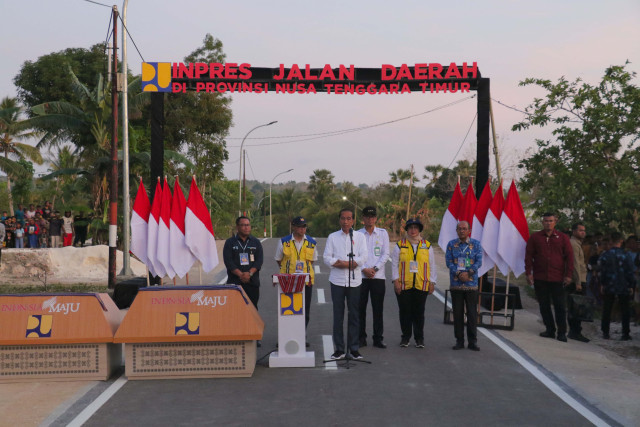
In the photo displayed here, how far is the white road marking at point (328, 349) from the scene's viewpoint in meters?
9.23

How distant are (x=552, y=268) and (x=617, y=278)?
3.95 feet

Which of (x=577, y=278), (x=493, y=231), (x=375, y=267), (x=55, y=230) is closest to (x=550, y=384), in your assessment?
(x=375, y=267)

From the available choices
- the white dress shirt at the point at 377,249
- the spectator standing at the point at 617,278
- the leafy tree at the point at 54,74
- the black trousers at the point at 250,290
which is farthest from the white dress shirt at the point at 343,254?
the leafy tree at the point at 54,74

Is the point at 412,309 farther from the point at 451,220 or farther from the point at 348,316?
the point at 451,220

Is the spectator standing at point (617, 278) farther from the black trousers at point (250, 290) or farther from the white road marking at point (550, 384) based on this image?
the black trousers at point (250, 290)

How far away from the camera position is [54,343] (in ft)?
28.0

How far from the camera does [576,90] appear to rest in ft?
61.2

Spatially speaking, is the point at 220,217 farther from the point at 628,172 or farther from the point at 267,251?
the point at 628,172

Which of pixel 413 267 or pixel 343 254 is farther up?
pixel 343 254

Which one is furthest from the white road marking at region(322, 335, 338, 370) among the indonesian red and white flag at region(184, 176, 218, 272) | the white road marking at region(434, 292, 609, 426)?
the white road marking at region(434, 292, 609, 426)

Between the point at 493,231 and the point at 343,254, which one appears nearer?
the point at 343,254

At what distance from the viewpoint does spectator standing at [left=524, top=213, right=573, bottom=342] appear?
1162 cm

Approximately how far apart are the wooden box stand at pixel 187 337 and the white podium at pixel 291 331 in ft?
1.58

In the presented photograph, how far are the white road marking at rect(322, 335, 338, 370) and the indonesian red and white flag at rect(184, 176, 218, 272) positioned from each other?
2.39m
